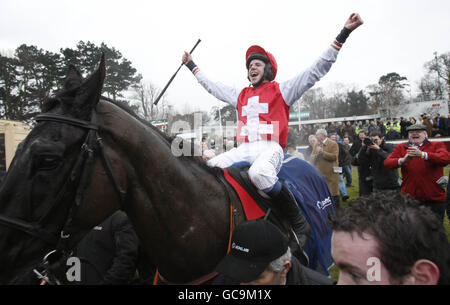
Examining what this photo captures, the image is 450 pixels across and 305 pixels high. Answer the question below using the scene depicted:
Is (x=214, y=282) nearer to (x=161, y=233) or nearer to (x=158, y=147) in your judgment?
(x=161, y=233)

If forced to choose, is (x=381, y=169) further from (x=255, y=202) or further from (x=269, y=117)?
(x=255, y=202)

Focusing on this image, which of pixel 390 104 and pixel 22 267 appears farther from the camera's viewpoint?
pixel 390 104

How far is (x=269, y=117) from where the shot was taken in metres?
2.75

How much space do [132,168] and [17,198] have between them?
597 millimetres

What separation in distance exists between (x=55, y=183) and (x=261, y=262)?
1.25m

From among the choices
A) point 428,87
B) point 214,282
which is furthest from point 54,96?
point 428,87

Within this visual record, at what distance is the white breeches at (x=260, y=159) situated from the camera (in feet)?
7.29

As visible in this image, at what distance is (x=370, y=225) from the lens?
1188 millimetres

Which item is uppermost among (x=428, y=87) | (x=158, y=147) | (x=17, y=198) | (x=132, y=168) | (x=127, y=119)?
(x=428, y=87)

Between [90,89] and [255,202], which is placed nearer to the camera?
[90,89]

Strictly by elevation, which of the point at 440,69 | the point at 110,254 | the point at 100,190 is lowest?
the point at 110,254

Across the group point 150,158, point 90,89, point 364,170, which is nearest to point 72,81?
point 90,89

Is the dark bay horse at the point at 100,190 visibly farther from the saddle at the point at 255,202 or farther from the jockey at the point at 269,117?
the jockey at the point at 269,117

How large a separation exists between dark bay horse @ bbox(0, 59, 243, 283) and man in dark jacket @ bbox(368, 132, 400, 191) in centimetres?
513
